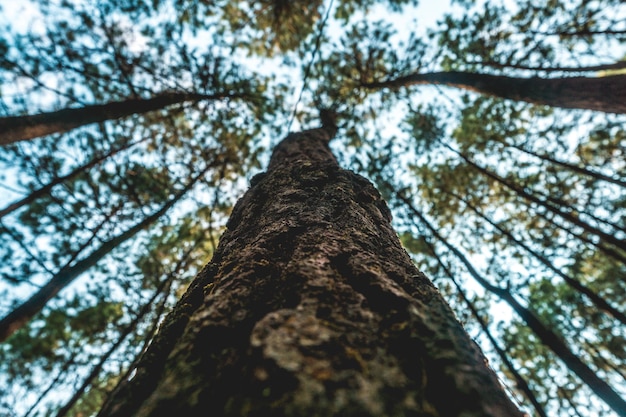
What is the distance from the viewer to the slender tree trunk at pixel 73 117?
4.59 m

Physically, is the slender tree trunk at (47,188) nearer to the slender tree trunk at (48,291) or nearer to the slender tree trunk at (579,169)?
the slender tree trunk at (48,291)

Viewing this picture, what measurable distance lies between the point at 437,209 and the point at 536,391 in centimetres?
610

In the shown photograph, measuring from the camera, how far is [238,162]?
8820 millimetres

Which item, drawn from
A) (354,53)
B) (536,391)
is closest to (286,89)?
(354,53)

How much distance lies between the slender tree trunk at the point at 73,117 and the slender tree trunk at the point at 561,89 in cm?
612

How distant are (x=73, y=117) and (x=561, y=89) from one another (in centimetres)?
775

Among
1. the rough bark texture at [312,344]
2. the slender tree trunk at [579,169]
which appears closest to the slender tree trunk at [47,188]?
the rough bark texture at [312,344]

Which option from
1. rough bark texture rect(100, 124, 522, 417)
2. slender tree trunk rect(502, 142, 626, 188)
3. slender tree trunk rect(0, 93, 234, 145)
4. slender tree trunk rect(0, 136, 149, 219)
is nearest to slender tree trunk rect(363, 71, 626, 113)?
slender tree trunk rect(502, 142, 626, 188)

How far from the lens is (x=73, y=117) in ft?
18.1

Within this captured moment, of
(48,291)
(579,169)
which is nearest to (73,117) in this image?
(48,291)

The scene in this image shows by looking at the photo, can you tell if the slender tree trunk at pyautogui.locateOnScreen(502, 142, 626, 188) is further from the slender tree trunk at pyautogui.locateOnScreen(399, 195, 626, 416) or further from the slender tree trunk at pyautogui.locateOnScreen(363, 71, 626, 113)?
the slender tree trunk at pyautogui.locateOnScreen(399, 195, 626, 416)

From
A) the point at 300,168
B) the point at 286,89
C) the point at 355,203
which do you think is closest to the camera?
the point at 355,203

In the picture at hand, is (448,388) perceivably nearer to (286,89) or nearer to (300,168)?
(300,168)

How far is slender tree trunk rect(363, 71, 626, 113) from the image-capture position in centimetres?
364
